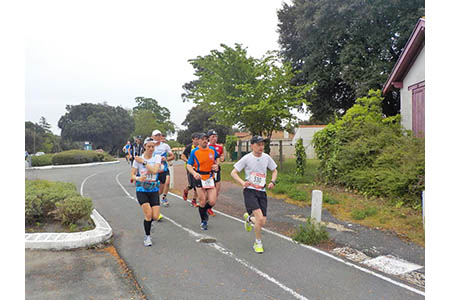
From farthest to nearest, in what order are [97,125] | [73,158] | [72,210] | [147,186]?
[97,125]
[73,158]
[72,210]
[147,186]

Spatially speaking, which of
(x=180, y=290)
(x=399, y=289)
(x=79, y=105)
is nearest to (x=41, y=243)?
(x=180, y=290)

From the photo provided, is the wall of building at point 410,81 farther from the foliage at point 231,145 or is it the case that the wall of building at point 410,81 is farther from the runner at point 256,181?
the foliage at point 231,145

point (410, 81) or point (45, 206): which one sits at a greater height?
point (410, 81)

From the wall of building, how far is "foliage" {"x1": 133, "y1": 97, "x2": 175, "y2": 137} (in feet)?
165

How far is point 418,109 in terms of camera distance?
12.3 metres

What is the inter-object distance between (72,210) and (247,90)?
36.8 feet

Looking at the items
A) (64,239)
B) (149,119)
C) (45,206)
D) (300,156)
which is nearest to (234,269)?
(64,239)

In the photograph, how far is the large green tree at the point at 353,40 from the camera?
18422 mm

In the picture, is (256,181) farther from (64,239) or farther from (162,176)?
(162,176)

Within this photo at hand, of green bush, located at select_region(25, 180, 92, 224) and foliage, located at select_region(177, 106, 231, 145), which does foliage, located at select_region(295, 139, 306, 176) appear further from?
foliage, located at select_region(177, 106, 231, 145)

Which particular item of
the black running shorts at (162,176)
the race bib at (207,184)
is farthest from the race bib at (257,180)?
the black running shorts at (162,176)

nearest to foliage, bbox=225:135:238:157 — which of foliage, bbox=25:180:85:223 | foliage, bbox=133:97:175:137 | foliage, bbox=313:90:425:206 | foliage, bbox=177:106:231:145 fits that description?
foliage, bbox=177:106:231:145

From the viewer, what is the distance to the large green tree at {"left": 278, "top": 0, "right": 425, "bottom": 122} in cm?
1842

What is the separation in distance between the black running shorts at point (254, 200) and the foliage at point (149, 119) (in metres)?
55.5
